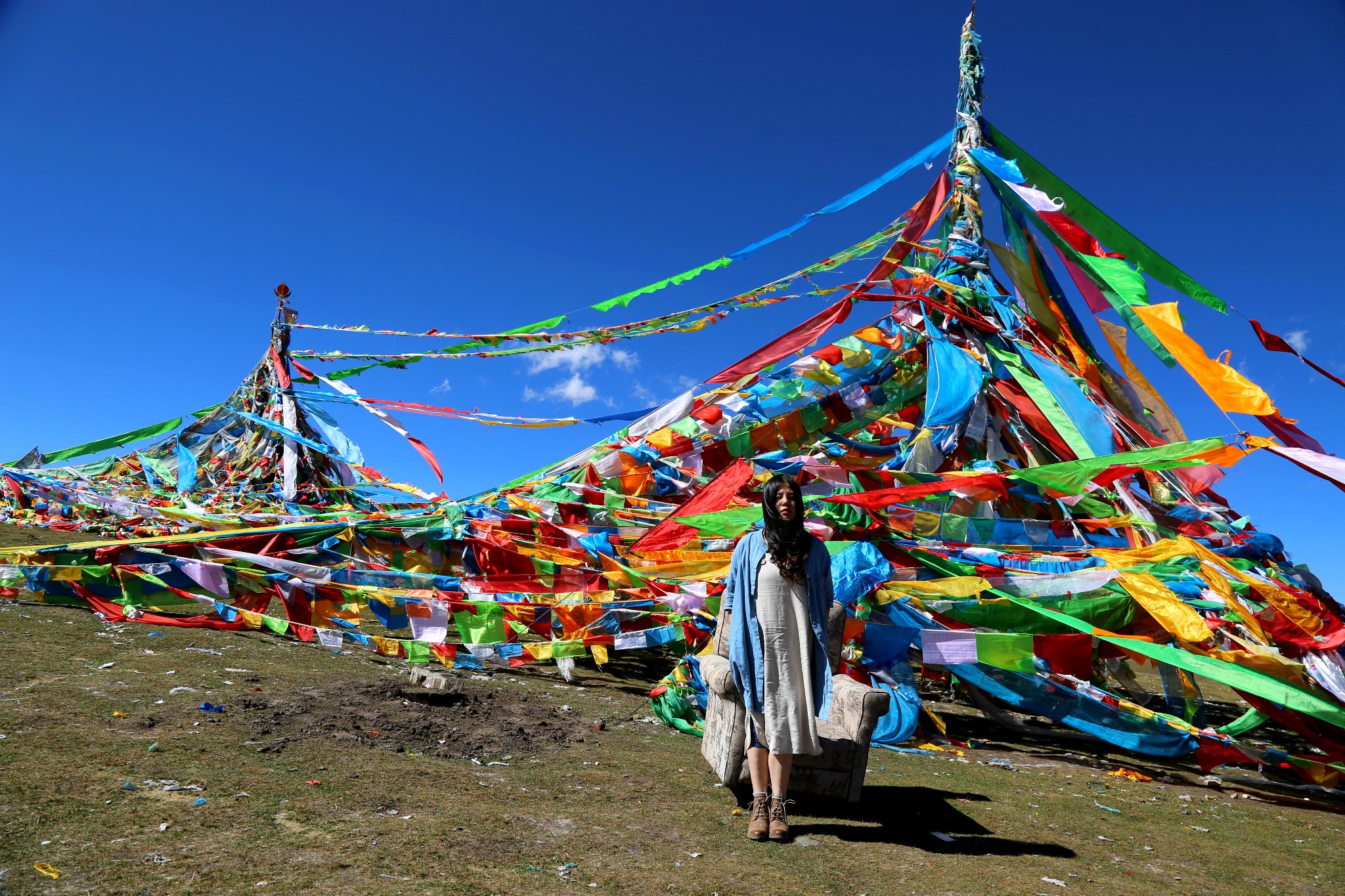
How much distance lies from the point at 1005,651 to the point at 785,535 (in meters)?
2.48

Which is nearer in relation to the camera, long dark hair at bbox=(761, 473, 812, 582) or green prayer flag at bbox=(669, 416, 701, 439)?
long dark hair at bbox=(761, 473, 812, 582)

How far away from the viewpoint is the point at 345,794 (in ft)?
10.5

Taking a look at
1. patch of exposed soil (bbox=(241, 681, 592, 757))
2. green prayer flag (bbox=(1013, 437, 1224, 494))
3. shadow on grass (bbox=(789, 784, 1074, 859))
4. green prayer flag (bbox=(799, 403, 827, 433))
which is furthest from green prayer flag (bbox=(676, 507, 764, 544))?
shadow on grass (bbox=(789, 784, 1074, 859))

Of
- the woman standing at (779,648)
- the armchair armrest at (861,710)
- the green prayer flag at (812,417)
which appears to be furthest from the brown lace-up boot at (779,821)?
the green prayer flag at (812,417)

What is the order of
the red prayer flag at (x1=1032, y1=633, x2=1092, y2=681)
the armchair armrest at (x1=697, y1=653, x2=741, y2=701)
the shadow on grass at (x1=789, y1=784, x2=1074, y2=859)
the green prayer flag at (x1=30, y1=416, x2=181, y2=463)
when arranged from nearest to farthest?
the shadow on grass at (x1=789, y1=784, x2=1074, y2=859), the armchair armrest at (x1=697, y1=653, x2=741, y2=701), the red prayer flag at (x1=1032, y1=633, x2=1092, y2=681), the green prayer flag at (x1=30, y1=416, x2=181, y2=463)

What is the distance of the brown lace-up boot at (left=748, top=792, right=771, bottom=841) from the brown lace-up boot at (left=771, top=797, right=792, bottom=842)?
0.09 feet

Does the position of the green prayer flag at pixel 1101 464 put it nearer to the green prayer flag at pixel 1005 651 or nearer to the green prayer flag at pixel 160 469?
the green prayer flag at pixel 1005 651

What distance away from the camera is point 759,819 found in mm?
3148

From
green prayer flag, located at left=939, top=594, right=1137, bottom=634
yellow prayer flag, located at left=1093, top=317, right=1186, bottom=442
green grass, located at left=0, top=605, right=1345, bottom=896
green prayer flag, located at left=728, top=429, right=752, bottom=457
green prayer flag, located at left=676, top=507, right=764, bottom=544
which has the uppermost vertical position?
yellow prayer flag, located at left=1093, top=317, right=1186, bottom=442

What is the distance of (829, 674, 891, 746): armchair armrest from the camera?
11.2 feet

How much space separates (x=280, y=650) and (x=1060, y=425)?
240 inches

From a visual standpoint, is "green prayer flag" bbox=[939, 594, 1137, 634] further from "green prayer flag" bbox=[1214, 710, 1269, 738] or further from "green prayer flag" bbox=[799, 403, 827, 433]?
"green prayer flag" bbox=[799, 403, 827, 433]

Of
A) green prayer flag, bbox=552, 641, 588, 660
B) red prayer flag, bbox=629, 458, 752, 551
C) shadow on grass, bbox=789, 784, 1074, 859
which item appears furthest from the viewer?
green prayer flag, bbox=552, 641, 588, 660

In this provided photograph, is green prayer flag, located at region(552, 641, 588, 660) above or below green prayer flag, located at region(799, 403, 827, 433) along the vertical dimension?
below
